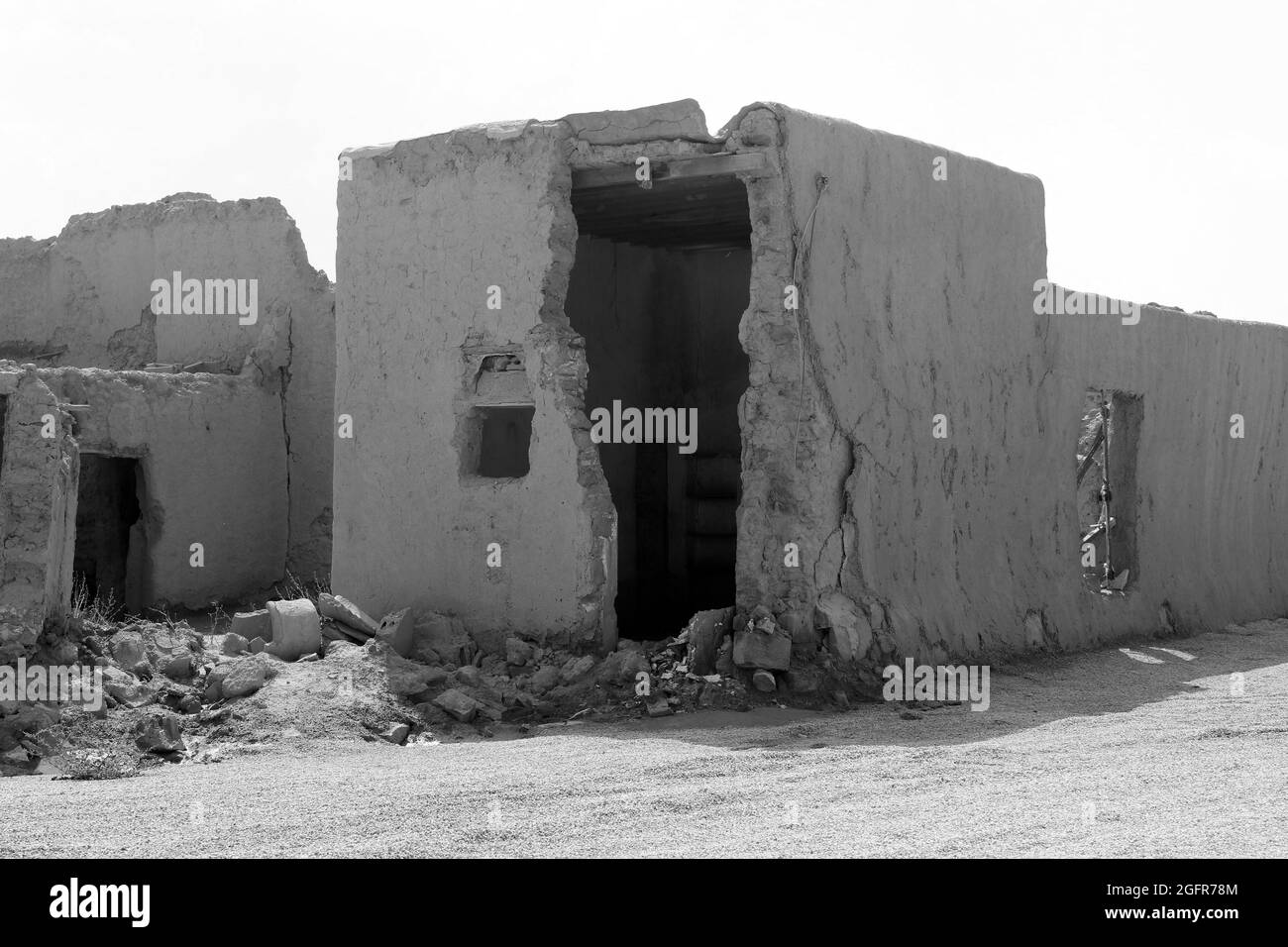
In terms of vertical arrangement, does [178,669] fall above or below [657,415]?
below

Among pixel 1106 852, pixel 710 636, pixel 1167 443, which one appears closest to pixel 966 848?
pixel 1106 852

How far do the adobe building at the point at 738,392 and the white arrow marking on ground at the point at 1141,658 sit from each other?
0.92 ft

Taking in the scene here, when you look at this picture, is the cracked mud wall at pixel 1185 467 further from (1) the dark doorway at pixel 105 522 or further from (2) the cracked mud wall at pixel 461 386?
(1) the dark doorway at pixel 105 522

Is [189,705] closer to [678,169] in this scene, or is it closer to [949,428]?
[678,169]

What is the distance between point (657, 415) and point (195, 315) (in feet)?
16.6

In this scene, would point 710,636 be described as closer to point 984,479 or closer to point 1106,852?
point 984,479

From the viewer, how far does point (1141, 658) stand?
12.5 m

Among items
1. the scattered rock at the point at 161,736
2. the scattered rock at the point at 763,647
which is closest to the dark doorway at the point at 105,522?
the scattered rock at the point at 161,736

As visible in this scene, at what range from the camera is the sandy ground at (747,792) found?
5.92 m

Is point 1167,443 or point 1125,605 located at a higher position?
point 1167,443

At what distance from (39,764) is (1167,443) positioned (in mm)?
10312

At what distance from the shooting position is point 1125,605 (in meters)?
13.5

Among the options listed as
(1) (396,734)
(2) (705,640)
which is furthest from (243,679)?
(2) (705,640)
